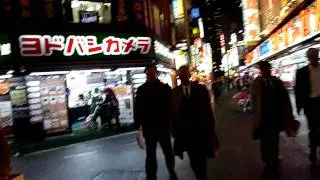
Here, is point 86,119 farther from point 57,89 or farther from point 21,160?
point 21,160

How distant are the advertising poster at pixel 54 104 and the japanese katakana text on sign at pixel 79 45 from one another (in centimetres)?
113

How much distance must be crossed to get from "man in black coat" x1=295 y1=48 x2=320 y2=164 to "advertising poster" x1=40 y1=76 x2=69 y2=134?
10.7 m

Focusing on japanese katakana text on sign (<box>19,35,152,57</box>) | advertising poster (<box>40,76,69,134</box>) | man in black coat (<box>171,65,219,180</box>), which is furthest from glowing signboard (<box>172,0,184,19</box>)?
man in black coat (<box>171,65,219,180</box>)

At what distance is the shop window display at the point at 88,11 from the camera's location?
58.7ft

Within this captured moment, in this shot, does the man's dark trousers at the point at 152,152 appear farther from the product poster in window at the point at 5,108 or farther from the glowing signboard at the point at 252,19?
the glowing signboard at the point at 252,19

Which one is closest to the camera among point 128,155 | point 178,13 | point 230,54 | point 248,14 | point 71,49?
point 128,155

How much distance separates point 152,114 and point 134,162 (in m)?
3.27

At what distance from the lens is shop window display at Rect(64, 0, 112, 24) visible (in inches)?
705

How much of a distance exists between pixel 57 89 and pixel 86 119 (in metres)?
2.22

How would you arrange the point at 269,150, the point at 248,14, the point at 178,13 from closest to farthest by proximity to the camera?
the point at 269,150
the point at 178,13
the point at 248,14

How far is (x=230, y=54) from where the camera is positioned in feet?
336

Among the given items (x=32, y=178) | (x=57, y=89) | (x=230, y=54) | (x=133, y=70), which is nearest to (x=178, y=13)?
(x=133, y=70)

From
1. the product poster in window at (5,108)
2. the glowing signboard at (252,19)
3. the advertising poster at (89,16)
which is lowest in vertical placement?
the product poster in window at (5,108)

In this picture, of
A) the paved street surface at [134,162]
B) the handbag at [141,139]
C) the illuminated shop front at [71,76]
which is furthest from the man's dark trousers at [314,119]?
the illuminated shop front at [71,76]
